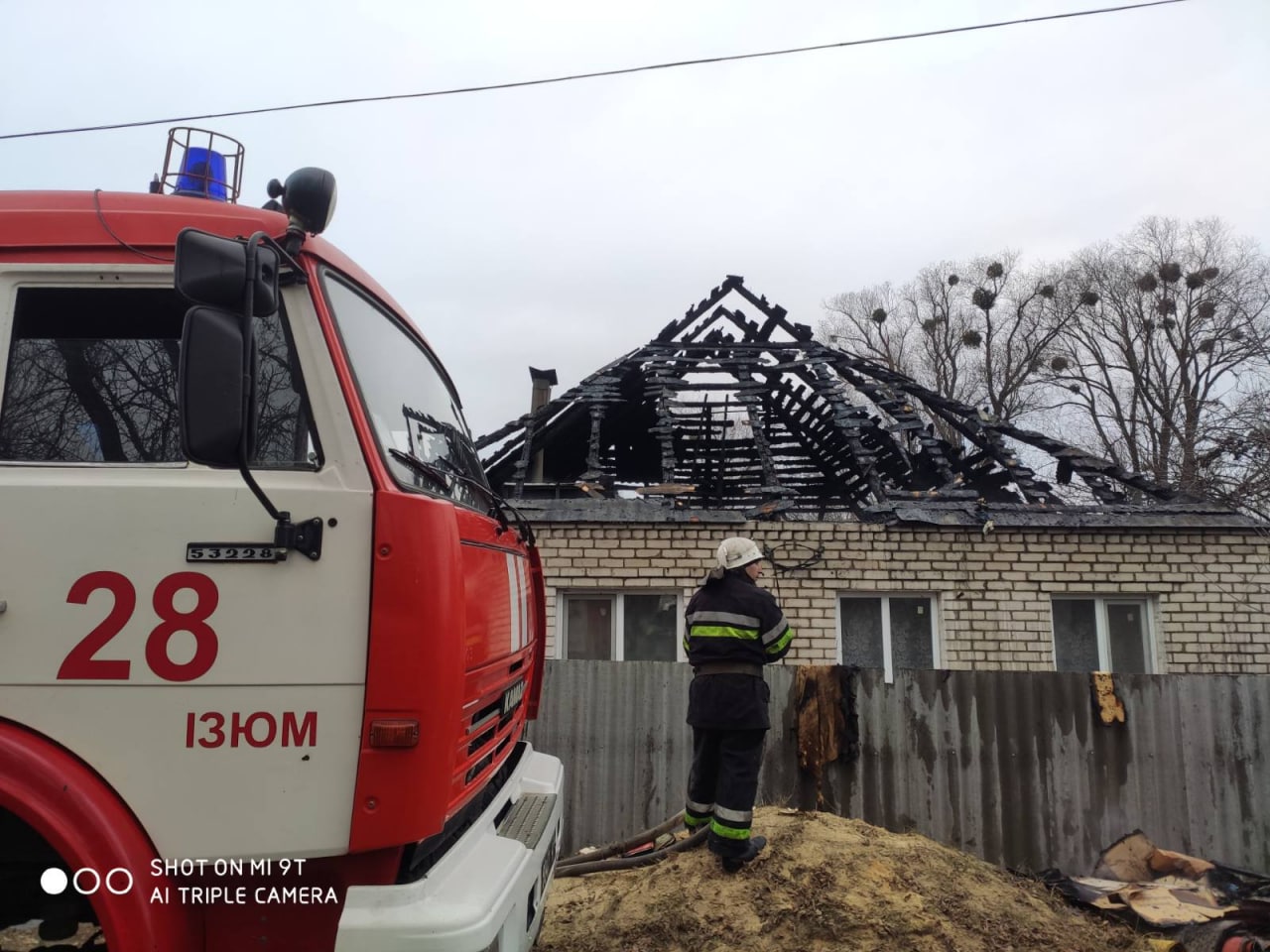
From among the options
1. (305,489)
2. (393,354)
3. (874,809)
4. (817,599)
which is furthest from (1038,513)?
(305,489)

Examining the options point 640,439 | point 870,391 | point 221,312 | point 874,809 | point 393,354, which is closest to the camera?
point 221,312

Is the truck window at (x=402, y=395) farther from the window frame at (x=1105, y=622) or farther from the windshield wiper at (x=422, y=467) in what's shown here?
the window frame at (x=1105, y=622)

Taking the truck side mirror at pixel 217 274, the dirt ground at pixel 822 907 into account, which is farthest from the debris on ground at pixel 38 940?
the dirt ground at pixel 822 907

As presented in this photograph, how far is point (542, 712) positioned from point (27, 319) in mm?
4504

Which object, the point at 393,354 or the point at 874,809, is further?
the point at 874,809

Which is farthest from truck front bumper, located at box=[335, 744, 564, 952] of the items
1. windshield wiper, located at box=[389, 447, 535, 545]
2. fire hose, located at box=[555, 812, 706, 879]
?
fire hose, located at box=[555, 812, 706, 879]

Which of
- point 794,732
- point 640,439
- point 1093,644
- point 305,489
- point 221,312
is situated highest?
point 640,439

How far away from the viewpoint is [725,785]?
14.2ft

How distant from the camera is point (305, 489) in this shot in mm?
2064

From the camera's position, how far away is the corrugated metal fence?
5.73 meters

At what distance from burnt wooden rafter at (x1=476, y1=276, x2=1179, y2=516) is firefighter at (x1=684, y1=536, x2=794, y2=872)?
310 cm

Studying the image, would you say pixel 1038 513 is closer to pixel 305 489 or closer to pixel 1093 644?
pixel 1093 644

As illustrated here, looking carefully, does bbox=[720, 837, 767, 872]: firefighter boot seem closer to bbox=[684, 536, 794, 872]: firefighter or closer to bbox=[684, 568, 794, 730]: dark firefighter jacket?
bbox=[684, 536, 794, 872]: firefighter

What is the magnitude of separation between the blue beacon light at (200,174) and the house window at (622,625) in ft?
16.6
